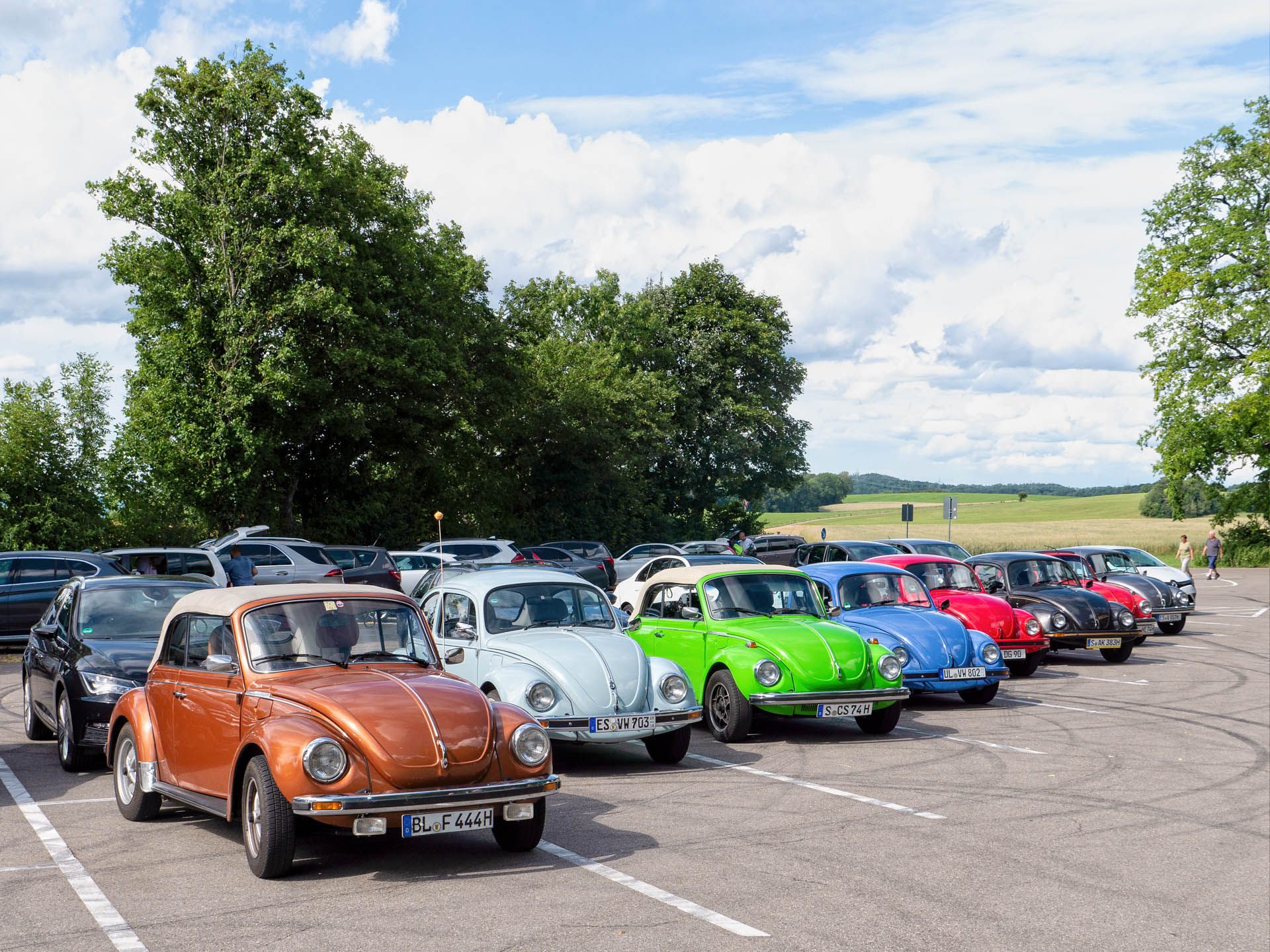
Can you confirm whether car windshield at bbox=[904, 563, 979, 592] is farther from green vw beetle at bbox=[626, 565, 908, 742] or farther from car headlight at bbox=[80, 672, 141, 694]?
car headlight at bbox=[80, 672, 141, 694]

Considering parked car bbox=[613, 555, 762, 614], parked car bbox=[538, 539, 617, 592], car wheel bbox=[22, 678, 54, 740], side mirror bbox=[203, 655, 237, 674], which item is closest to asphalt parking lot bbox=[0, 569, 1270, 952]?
car wheel bbox=[22, 678, 54, 740]

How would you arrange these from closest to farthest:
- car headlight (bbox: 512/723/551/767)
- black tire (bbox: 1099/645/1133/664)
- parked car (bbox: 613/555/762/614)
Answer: car headlight (bbox: 512/723/551/767) < parked car (bbox: 613/555/762/614) < black tire (bbox: 1099/645/1133/664)

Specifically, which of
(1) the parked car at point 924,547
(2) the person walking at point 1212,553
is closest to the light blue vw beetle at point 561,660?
(1) the parked car at point 924,547

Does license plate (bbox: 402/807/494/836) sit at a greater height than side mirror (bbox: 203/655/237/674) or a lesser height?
lesser

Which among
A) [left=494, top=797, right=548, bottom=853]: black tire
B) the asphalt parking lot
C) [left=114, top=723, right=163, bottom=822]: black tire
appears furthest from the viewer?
[left=114, top=723, right=163, bottom=822]: black tire

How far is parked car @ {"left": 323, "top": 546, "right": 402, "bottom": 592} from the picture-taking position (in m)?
28.2

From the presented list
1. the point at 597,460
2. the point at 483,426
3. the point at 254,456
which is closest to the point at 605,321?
the point at 597,460

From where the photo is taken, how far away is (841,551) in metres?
26.2

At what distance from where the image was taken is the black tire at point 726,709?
41.2ft

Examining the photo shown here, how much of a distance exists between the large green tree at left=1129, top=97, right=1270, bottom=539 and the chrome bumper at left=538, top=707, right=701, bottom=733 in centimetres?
Result: 4410

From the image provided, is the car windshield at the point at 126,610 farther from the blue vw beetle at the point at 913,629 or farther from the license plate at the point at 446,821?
the blue vw beetle at the point at 913,629

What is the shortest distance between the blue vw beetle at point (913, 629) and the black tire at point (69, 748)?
811 cm

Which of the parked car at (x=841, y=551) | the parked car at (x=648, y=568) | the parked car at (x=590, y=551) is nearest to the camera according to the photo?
the parked car at (x=648, y=568)

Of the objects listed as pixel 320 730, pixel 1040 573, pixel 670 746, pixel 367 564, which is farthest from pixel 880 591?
pixel 367 564
